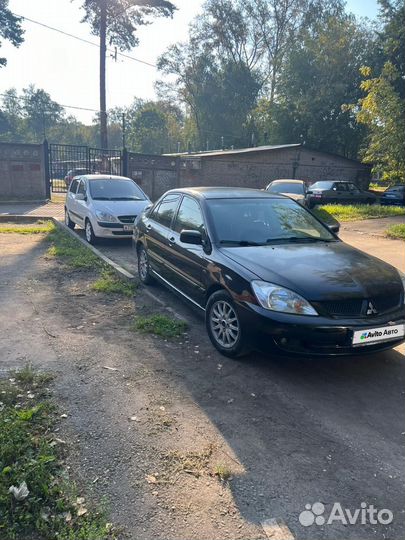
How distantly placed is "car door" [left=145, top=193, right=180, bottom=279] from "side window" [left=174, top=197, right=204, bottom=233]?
0.23 m

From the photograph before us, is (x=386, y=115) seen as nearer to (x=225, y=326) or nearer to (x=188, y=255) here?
(x=188, y=255)

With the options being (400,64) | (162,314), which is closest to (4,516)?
(162,314)

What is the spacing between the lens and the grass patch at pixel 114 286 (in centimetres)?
625

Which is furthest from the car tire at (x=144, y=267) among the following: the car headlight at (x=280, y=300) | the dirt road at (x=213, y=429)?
the car headlight at (x=280, y=300)

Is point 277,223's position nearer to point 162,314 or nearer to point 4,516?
point 162,314

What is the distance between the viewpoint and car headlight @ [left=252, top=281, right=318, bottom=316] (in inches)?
141

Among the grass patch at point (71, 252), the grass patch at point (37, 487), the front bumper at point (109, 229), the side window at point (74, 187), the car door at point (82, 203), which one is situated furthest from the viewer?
the side window at point (74, 187)

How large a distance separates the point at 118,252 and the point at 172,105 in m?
51.3

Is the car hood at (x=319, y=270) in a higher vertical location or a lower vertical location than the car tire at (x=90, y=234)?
higher

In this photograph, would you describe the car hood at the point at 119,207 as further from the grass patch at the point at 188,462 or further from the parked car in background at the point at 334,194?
the parked car in background at the point at 334,194

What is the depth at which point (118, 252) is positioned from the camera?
923 cm

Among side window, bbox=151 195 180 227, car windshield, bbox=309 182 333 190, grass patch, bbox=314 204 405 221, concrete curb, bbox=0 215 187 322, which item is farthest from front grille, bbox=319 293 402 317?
car windshield, bbox=309 182 333 190

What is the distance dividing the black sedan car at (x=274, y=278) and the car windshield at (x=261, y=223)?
0.04 ft

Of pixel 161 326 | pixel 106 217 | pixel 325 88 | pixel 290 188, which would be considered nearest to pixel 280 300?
pixel 161 326
